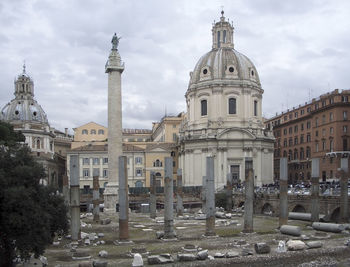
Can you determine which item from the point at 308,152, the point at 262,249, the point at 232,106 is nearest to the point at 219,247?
the point at 262,249

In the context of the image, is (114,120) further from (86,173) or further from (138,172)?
(86,173)

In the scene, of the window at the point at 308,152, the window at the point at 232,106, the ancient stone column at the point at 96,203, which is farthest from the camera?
the window at the point at 308,152

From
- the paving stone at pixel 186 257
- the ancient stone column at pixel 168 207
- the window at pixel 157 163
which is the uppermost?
the window at pixel 157 163

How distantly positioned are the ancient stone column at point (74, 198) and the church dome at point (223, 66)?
175 feet

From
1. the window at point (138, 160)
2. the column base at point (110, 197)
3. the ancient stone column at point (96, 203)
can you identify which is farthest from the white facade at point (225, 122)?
the ancient stone column at point (96, 203)

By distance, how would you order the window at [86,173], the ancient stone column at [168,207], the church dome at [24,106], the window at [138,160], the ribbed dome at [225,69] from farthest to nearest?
the church dome at [24,106], the window at [138,160], the window at [86,173], the ribbed dome at [225,69], the ancient stone column at [168,207]

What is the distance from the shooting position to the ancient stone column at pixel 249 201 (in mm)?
32688

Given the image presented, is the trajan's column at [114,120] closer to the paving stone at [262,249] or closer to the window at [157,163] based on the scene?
the window at [157,163]

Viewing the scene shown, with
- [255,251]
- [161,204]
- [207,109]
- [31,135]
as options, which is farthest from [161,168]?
[255,251]

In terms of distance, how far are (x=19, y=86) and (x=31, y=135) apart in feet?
43.6

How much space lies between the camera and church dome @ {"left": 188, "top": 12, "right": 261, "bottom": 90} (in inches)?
3157

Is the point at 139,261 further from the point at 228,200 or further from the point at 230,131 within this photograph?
the point at 230,131

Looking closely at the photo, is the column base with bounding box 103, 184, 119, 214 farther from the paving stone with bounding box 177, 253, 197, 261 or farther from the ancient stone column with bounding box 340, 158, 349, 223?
the paving stone with bounding box 177, 253, 197, 261

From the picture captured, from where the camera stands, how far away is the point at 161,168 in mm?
86500
